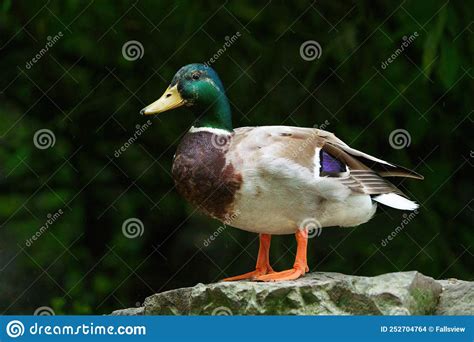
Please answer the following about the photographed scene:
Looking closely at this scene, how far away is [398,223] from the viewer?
6.18 meters

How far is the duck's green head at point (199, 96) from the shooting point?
521cm

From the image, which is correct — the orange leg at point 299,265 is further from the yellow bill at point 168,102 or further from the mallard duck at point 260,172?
the yellow bill at point 168,102

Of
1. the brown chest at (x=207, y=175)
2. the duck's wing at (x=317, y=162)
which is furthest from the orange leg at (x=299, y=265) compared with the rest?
the brown chest at (x=207, y=175)

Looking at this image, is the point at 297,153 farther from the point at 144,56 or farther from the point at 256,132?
the point at 144,56

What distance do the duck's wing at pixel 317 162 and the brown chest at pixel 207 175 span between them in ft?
0.27

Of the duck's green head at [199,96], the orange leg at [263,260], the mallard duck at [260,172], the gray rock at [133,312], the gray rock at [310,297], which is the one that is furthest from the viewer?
the orange leg at [263,260]

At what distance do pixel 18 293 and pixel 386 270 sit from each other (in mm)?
1942

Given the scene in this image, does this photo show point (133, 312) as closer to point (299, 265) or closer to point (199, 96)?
point (299, 265)

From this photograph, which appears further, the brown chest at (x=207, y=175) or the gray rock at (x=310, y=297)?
the brown chest at (x=207, y=175)

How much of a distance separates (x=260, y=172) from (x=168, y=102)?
0.50 meters

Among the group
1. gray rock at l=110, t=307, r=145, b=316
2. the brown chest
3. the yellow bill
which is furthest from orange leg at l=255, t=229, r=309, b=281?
the yellow bill

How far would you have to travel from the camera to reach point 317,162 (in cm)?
526

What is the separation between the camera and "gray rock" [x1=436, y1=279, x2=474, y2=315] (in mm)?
5180

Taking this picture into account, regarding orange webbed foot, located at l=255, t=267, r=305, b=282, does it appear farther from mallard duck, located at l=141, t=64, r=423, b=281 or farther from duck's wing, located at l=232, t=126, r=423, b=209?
duck's wing, located at l=232, t=126, r=423, b=209
